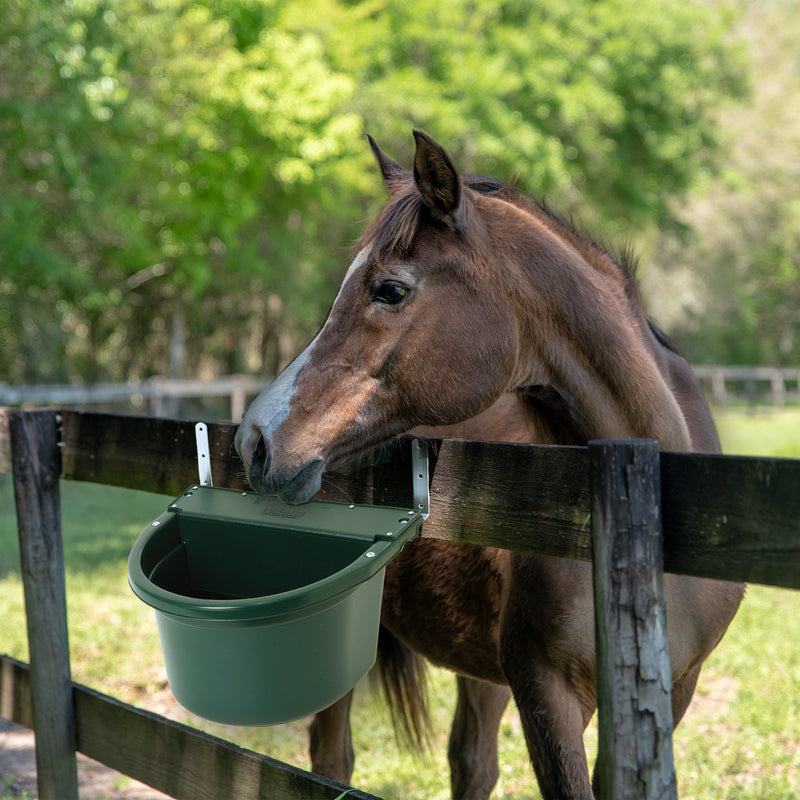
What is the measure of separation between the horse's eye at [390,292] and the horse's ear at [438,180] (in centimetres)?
22

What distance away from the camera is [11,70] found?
350 inches

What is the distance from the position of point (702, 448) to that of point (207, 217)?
1179 centimetres

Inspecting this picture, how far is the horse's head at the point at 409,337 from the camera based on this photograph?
1919 mm

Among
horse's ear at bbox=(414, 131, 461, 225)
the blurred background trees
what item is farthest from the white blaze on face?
the blurred background trees

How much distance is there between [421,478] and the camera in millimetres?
1867

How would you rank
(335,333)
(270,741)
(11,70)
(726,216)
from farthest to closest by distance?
(726,216), (11,70), (270,741), (335,333)

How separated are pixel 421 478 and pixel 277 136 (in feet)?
38.9

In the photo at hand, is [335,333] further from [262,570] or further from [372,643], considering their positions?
[372,643]

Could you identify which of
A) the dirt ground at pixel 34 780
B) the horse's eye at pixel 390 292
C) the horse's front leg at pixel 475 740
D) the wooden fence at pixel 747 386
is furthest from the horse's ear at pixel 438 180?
the wooden fence at pixel 747 386

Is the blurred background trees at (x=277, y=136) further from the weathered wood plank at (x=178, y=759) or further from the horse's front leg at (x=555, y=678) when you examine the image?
the weathered wood plank at (x=178, y=759)

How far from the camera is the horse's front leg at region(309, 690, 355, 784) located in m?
3.16

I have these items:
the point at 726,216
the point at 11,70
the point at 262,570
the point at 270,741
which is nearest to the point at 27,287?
the point at 11,70

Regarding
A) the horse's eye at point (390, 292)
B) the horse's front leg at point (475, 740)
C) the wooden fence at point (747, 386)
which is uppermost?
the horse's eye at point (390, 292)

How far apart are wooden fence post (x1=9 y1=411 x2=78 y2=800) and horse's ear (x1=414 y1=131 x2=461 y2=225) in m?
1.53
